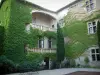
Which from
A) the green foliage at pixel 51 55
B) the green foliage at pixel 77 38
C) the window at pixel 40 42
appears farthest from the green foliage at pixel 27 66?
the green foliage at pixel 77 38

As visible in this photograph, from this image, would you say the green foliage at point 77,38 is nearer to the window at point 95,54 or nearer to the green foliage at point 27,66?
the window at point 95,54

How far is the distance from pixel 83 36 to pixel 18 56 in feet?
32.9

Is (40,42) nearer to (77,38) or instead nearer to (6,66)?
(77,38)

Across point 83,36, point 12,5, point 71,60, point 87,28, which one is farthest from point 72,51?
point 12,5

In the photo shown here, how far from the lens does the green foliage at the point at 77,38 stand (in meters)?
16.8

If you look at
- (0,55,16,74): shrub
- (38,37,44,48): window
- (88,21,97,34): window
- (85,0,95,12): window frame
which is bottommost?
(0,55,16,74): shrub

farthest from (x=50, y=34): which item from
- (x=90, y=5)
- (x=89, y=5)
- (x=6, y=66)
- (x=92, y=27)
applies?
(x=6, y=66)

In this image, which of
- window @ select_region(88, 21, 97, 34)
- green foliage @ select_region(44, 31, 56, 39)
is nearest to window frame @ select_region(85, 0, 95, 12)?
window @ select_region(88, 21, 97, 34)

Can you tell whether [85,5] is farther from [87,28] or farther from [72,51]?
[72,51]

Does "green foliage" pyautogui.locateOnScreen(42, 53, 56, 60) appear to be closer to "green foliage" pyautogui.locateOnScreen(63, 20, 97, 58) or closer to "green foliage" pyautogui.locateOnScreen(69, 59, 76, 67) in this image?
"green foliage" pyautogui.locateOnScreen(63, 20, 97, 58)

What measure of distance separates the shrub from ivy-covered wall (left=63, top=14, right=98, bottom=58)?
9650mm

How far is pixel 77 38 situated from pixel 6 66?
11.2 m

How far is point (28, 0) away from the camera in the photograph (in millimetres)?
17422

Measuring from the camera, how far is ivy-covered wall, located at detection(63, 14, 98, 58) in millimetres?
16764
